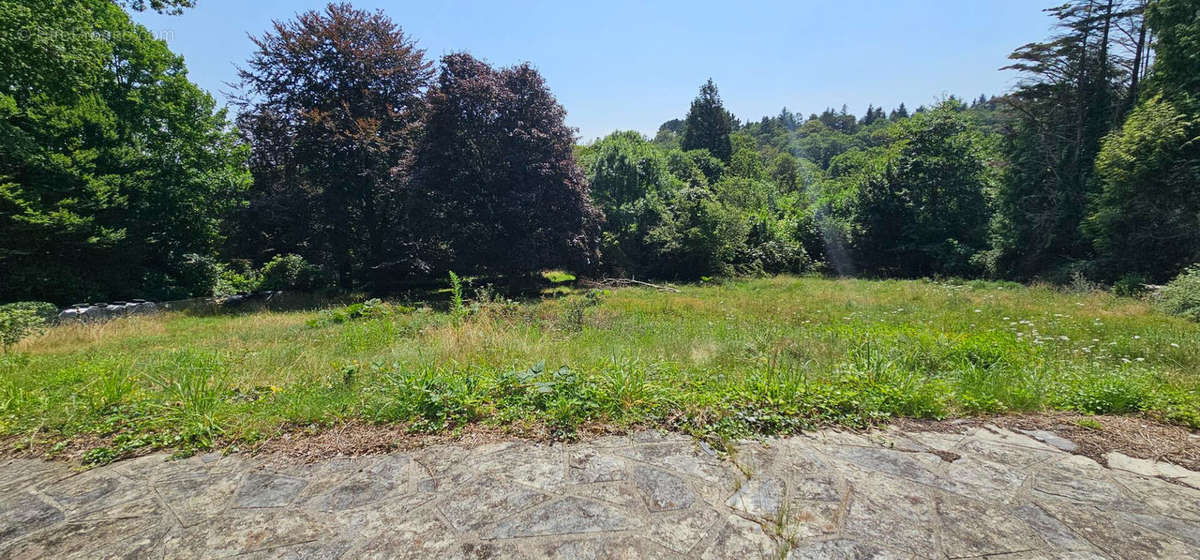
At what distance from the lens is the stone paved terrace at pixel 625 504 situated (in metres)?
2.07

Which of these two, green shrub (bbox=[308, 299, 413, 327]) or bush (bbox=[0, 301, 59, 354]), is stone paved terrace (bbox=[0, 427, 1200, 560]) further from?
bush (bbox=[0, 301, 59, 354])

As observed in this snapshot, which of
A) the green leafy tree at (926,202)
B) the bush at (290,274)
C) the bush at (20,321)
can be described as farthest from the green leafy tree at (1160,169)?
the bush at (290,274)

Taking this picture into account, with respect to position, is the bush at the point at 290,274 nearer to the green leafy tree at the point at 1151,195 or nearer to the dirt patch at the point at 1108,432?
the dirt patch at the point at 1108,432

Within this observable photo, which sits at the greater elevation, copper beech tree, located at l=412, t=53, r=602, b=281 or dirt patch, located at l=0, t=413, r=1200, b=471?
copper beech tree, located at l=412, t=53, r=602, b=281

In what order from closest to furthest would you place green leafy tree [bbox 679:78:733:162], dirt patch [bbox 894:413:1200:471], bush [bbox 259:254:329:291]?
dirt patch [bbox 894:413:1200:471] → bush [bbox 259:254:329:291] → green leafy tree [bbox 679:78:733:162]

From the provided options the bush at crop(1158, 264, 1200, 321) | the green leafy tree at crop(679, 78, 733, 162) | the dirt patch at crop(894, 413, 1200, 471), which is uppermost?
the green leafy tree at crop(679, 78, 733, 162)

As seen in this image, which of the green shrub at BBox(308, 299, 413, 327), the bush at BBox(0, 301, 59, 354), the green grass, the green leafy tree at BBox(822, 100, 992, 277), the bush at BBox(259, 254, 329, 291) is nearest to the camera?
the green grass

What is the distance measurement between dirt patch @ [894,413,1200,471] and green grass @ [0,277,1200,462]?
0.16 metres

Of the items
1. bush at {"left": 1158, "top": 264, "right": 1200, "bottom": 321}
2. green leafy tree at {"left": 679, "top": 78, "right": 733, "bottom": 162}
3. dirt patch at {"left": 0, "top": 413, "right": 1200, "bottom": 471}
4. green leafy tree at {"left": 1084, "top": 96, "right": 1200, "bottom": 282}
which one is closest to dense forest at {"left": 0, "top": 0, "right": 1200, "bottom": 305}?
green leafy tree at {"left": 1084, "top": 96, "right": 1200, "bottom": 282}

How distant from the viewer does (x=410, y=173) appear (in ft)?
46.5

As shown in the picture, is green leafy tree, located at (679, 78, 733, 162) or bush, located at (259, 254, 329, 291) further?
green leafy tree, located at (679, 78, 733, 162)

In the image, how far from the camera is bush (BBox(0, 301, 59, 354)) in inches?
278

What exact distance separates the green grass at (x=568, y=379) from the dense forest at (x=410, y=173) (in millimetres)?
6442

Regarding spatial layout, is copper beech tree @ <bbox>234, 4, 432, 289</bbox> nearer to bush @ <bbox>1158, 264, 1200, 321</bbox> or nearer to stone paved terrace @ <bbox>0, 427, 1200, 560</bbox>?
stone paved terrace @ <bbox>0, 427, 1200, 560</bbox>
